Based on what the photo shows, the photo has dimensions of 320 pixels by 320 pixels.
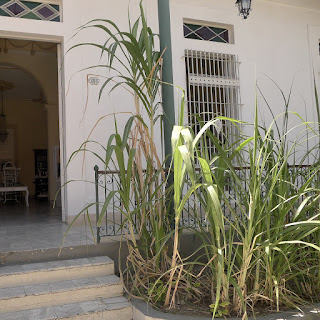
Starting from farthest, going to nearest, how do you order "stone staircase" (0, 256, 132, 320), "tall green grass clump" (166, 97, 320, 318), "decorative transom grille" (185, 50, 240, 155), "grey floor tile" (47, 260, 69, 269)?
"decorative transom grille" (185, 50, 240, 155), "grey floor tile" (47, 260, 69, 269), "stone staircase" (0, 256, 132, 320), "tall green grass clump" (166, 97, 320, 318)

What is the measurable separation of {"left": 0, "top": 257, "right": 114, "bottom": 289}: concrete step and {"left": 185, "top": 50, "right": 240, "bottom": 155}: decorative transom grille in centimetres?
276

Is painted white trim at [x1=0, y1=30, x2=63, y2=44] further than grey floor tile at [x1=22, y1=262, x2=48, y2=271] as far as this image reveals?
Yes

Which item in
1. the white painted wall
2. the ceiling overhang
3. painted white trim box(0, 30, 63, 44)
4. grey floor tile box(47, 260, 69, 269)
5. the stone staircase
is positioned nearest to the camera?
the stone staircase

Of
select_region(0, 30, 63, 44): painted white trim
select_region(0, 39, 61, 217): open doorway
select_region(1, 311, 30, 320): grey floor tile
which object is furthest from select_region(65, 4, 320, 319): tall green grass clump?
select_region(0, 39, 61, 217): open doorway

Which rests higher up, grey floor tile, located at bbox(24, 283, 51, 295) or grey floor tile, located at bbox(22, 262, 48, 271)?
grey floor tile, located at bbox(22, 262, 48, 271)

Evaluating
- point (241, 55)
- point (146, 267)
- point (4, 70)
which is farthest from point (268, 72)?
point (4, 70)

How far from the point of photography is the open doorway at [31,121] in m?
7.85

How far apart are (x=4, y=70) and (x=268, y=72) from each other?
639 cm

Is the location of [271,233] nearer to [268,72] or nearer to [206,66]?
[206,66]

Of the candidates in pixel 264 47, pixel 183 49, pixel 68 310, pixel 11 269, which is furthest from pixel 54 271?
pixel 264 47

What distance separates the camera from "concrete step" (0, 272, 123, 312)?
270 centimetres

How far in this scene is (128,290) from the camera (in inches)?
117

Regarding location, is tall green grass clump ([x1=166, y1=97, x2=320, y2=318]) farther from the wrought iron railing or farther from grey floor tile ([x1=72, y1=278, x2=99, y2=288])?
grey floor tile ([x1=72, y1=278, x2=99, y2=288])

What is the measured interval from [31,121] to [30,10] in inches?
335
